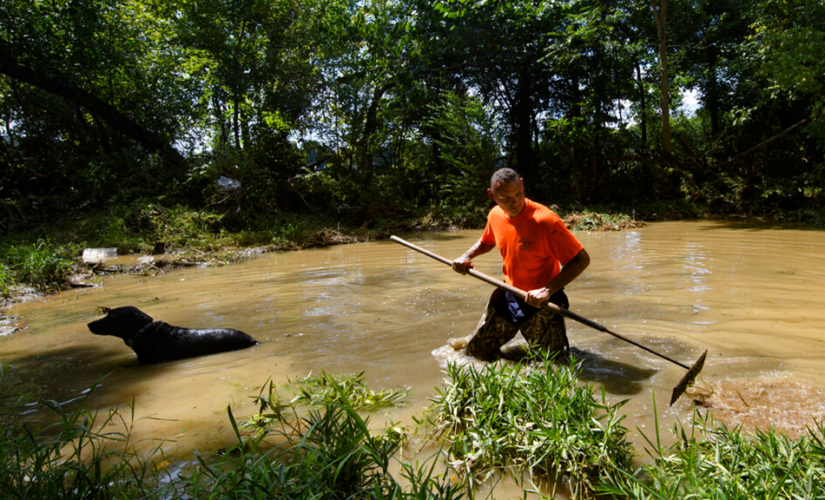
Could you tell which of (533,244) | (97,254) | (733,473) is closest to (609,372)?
(533,244)

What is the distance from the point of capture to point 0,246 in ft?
28.3

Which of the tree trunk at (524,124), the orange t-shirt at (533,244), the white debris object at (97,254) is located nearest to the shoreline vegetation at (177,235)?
the white debris object at (97,254)

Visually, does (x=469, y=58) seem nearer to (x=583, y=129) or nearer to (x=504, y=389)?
(x=583, y=129)

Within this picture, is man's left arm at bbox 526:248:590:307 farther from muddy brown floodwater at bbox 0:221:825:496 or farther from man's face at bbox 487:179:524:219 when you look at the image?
muddy brown floodwater at bbox 0:221:825:496

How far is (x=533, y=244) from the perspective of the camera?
10.8ft

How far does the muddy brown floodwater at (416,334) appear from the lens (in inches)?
111

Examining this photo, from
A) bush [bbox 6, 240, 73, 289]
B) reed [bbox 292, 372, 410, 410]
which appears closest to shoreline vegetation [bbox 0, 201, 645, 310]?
bush [bbox 6, 240, 73, 289]

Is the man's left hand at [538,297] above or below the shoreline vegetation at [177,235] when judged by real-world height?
below

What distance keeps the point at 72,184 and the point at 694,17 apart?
783 inches

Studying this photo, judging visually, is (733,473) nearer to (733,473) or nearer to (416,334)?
(733,473)

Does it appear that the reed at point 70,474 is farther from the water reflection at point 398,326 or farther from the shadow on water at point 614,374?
the shadow on water at point 614,374

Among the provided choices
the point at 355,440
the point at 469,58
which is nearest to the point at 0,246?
the point at 355,440

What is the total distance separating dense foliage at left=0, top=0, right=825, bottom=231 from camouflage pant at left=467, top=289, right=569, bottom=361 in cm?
975

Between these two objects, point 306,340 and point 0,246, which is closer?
point 306,340
